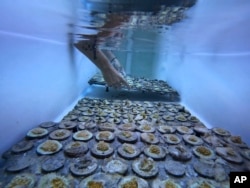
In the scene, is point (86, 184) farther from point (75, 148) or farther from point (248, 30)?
point (248, 30)

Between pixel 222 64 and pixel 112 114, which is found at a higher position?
pixel 222 64

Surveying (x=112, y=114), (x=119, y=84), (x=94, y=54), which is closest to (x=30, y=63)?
(x=112, y=114)

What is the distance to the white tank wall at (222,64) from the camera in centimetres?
86

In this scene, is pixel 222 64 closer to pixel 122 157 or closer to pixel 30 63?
pixel 122 157

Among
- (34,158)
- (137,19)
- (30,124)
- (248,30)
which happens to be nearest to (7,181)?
(34,158)

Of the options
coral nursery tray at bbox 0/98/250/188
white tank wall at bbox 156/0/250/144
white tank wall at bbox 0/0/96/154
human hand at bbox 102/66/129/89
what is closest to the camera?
coral nursery tray at bbox 0/98/250/188

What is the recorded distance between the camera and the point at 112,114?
1.21 meters

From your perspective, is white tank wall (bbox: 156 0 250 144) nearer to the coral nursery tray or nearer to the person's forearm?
the coral nursery tray

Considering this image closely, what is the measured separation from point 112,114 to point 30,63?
61 cm

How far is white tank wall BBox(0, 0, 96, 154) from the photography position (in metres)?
0.66

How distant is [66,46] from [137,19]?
67 cm

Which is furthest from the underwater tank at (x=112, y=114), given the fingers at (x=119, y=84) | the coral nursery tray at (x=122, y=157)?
the fingers at (x=119, y=84)

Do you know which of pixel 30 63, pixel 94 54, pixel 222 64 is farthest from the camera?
pixel 94 54

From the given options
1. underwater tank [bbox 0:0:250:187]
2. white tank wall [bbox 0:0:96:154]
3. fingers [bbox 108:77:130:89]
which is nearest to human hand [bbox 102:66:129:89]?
fingers [bbox 108:77:130:89]
